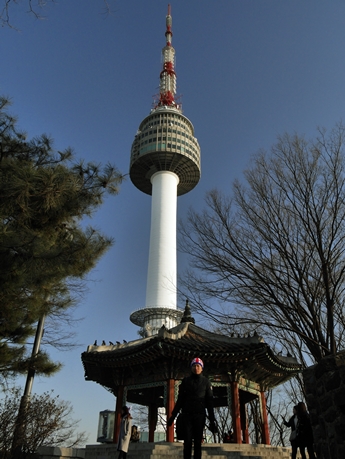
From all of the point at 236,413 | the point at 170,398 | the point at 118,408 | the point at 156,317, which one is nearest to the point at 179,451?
the point at 170,398

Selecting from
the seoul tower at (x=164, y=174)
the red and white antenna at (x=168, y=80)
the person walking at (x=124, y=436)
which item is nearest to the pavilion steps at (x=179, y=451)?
the person walking at (x=124, y=436)

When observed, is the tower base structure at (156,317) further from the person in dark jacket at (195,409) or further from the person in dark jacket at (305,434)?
the person in dark jacket at (195,409)

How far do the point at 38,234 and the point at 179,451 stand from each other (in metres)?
6.84

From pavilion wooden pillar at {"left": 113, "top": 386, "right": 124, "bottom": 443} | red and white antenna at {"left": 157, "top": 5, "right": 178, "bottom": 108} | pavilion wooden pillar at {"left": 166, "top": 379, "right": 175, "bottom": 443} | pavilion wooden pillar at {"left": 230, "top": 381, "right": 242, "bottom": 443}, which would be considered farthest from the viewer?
red and white antenna at {"left": 157, "top": 5, "right": 178, "bottom": 108}

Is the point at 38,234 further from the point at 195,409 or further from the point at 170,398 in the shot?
the point at 170,398

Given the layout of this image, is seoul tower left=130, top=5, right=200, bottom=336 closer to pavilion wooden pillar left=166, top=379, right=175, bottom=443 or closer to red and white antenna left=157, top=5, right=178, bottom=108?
red and white antenna left=157, top=5, right=178, bottom=108

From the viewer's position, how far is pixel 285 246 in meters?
→ 9.13

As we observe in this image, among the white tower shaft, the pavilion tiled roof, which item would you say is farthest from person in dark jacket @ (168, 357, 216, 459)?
the white tower shaft

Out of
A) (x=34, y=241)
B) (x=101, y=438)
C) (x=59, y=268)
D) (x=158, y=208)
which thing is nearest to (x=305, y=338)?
(x=59, y=268)

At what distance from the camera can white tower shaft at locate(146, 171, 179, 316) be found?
40.7 m

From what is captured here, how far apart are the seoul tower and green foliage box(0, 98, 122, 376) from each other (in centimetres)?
2822

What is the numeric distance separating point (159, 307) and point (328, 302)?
3164 centimetres

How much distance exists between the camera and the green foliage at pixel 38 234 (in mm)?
7352

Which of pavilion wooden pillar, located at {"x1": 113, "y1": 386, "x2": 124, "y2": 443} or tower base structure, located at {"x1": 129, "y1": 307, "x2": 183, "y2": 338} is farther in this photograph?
tower base structure, located at {"x1": 129, "y1": 307, "x2": 183, "y2": 338}
